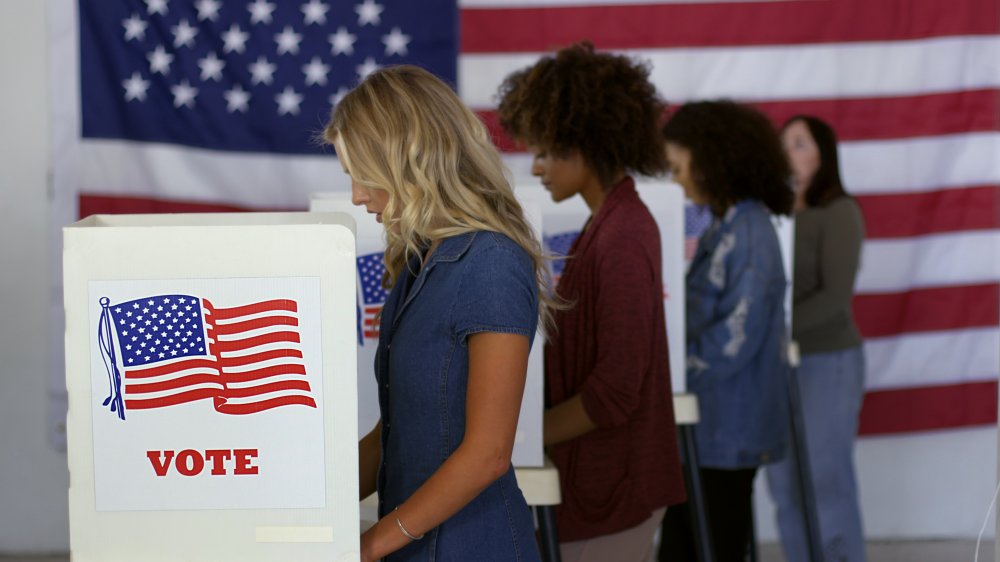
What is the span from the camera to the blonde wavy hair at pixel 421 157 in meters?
1.28

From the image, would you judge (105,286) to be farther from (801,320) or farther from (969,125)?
(969,125)

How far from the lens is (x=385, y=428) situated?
1386 mm

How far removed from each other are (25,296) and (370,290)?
2199 mm

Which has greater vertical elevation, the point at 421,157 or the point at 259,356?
the point at 421,157

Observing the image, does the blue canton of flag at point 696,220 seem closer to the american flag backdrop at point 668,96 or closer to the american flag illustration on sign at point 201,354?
the american flag backdrop at point 668,96

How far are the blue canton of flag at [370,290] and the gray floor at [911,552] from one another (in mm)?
2298

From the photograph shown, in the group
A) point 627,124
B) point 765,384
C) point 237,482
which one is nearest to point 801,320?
point 765,384

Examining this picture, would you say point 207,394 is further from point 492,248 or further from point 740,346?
point 740,346

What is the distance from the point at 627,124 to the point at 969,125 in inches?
80.5

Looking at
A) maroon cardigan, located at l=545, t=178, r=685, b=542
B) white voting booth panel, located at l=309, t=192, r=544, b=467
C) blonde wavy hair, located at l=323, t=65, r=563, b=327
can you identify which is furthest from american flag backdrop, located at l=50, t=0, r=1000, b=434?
blonde wavy hair, located at l=323, t=65, r=563, b=327

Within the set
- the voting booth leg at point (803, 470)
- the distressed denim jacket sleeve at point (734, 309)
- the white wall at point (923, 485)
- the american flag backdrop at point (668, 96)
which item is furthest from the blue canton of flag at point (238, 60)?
the white wall at point (923, 485)

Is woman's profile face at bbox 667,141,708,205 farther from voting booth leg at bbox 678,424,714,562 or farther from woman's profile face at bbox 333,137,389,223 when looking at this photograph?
woman's profile face at bbox 333,137,389,223

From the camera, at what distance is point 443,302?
1288 millimetres

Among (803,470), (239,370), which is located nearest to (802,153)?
(803,470)
